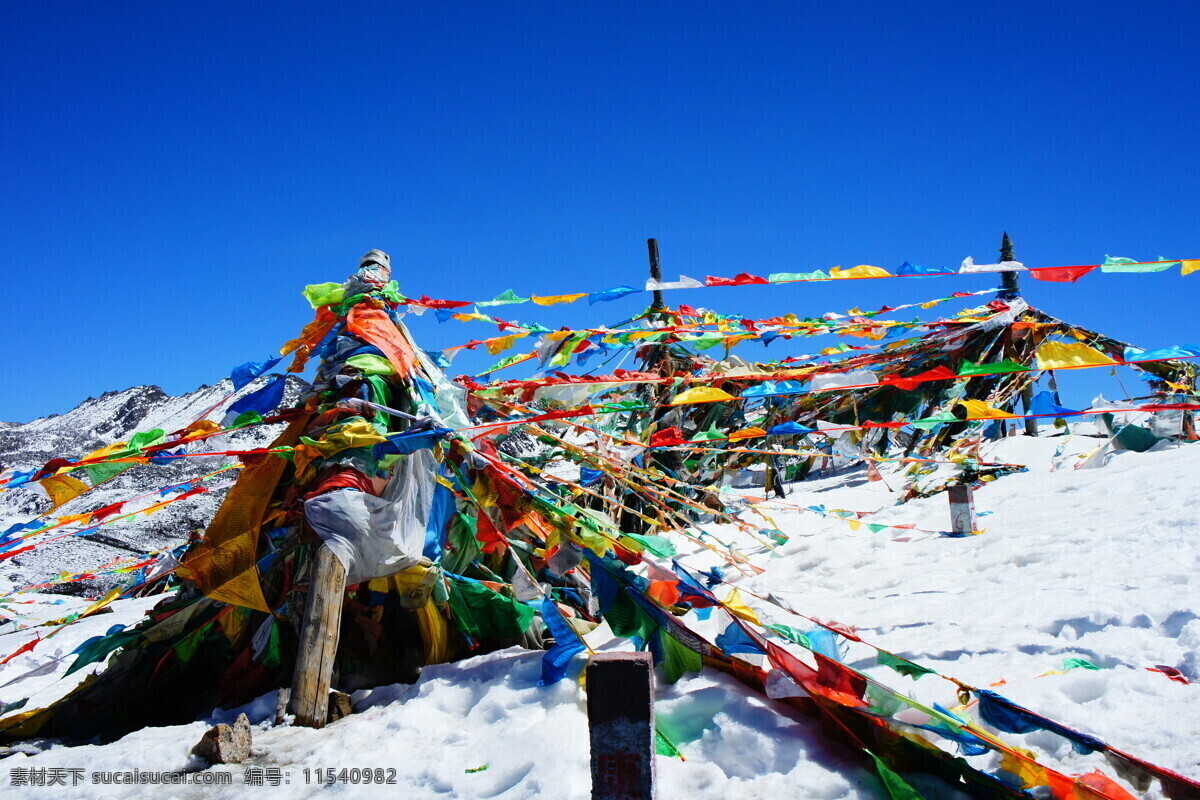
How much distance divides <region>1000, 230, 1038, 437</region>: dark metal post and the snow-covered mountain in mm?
7054

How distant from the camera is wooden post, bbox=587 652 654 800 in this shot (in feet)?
7.59

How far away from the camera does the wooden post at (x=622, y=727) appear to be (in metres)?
2.31

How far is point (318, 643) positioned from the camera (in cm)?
402

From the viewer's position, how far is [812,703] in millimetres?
3365

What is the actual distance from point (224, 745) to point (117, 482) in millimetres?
9785

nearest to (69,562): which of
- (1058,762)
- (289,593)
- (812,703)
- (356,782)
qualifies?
(289,593)

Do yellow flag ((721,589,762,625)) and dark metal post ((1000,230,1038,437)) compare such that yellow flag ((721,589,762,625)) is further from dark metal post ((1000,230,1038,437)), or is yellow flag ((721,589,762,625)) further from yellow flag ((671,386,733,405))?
dark metal post ((1000,230,1038,437))

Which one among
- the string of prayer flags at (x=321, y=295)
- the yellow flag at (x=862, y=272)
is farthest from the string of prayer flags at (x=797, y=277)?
the string of prayer flags at (x=321, y=295)

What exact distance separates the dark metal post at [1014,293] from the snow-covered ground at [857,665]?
195 centimetres

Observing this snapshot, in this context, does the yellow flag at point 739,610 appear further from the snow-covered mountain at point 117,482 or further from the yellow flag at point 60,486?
the snow-covered mountain at point 117,482

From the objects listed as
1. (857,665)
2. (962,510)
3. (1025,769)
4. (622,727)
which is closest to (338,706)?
(622,727)

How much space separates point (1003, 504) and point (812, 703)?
18.8 feet

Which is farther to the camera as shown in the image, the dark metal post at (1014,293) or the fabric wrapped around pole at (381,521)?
the dark metal post at (1014,293)

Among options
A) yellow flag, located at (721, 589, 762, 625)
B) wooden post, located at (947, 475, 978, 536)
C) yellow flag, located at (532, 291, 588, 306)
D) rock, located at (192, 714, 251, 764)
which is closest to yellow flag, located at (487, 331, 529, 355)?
yellow flag, located at (532, 291, 588, 306)
